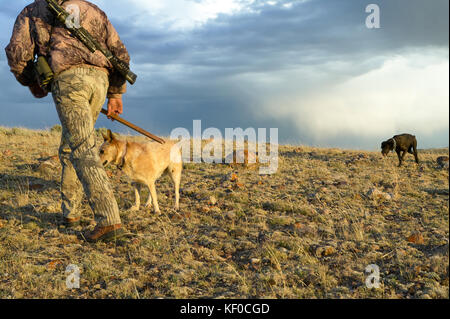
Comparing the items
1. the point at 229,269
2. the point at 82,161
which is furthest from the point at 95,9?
the point at 229,269

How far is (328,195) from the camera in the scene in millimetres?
6930

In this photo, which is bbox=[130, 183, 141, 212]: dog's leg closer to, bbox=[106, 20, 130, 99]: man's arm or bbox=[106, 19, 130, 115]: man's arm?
bbox=[106, 19, 130, 115]: man's arm

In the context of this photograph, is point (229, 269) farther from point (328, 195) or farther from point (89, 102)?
point (328, 195)

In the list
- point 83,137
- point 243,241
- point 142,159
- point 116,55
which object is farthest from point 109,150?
point 243,241

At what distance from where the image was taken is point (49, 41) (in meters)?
4.97

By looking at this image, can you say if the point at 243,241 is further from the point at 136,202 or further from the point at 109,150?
the point at 109,150

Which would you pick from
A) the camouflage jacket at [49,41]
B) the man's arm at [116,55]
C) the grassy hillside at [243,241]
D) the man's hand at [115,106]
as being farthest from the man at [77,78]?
the grassy hillside at [243,241]

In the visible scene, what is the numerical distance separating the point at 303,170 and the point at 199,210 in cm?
387

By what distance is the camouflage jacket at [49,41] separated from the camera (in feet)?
15.9

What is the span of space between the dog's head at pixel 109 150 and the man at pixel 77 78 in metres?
0.78

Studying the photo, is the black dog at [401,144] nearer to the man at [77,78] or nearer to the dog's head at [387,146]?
Answer: the dog's head at [387,146]

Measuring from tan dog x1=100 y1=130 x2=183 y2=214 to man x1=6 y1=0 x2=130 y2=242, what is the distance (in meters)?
0.89

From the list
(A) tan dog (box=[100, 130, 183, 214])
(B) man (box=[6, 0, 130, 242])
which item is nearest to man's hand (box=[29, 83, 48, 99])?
(B) man (box=[6, 0, 130, 242])

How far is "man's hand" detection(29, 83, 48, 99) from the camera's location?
541 centimetres
